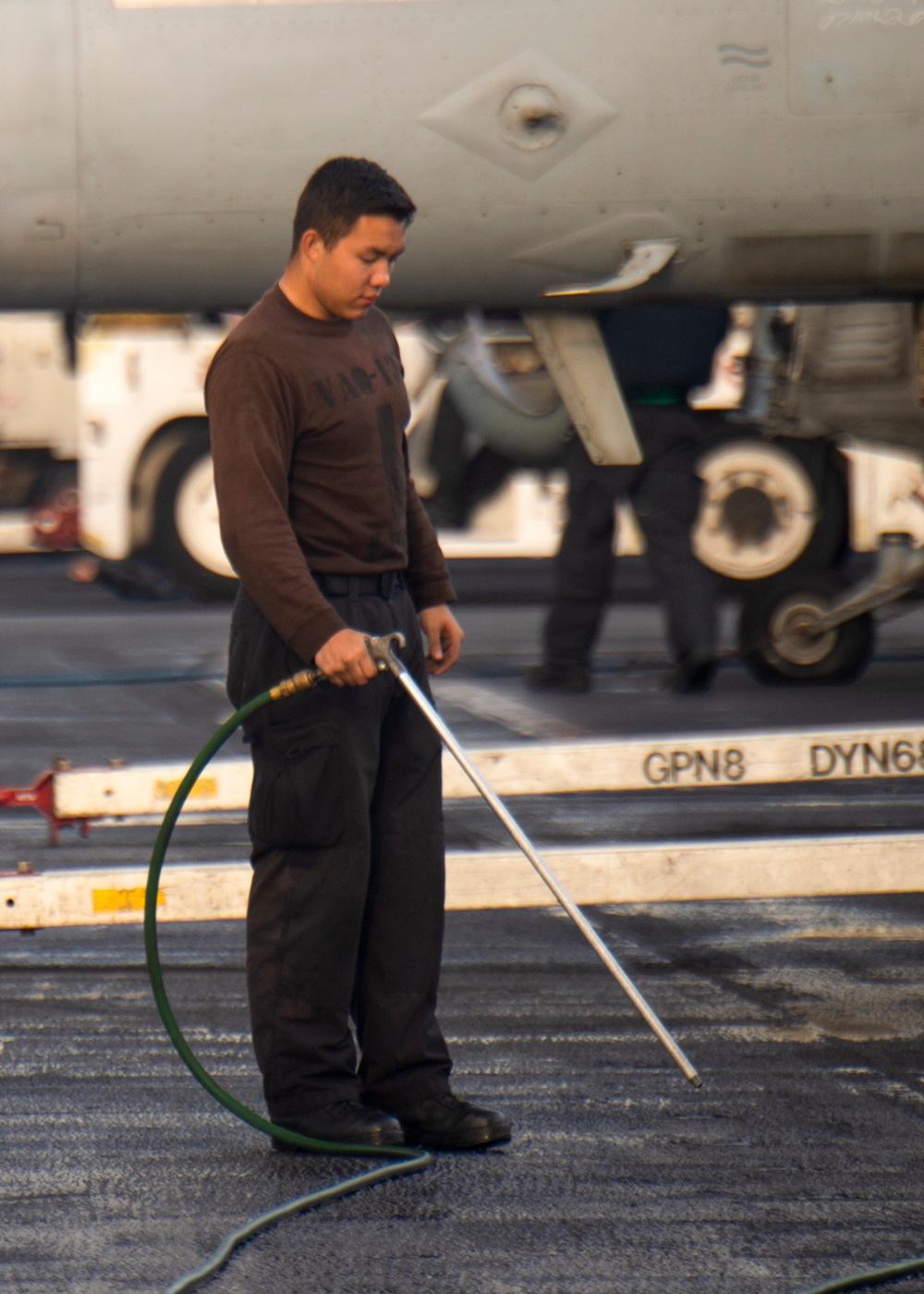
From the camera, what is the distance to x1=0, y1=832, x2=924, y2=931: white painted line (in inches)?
192

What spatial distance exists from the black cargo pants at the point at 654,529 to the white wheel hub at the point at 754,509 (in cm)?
480

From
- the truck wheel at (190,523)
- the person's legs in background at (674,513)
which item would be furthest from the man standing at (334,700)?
the truck wheel at (190,523)

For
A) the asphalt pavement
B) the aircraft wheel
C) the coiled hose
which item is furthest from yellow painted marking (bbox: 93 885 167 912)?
the aircraft wheel

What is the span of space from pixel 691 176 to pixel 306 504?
4.44 m

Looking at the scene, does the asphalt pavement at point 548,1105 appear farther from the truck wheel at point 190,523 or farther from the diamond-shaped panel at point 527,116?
the truck wheel at point 190,523

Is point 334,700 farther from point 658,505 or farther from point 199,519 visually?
point 199,519

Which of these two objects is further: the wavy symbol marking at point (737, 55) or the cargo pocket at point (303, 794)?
the wavy symbol marking at point (737, 55)

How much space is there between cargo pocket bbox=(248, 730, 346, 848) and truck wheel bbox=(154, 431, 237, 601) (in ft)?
38.8

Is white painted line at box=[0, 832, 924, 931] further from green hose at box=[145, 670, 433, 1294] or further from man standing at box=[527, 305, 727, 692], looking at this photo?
man standing at box=[527, 305, 727, 692]

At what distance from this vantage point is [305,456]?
4.02m

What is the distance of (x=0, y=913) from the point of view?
4.76 metres

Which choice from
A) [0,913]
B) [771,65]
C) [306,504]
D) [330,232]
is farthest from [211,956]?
[771,65]

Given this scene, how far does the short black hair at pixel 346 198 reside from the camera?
3.90m

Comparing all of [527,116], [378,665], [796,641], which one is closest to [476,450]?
[796,641]
